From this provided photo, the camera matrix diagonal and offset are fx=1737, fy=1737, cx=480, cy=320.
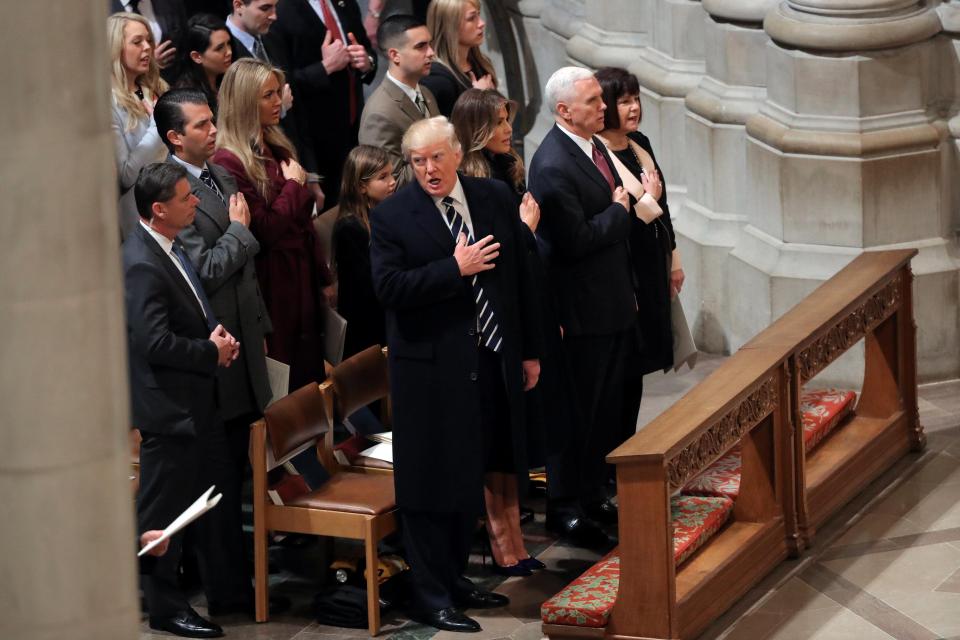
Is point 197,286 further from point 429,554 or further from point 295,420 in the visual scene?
point 429,554

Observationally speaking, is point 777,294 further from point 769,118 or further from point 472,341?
point 472,341

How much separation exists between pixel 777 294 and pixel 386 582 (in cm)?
292

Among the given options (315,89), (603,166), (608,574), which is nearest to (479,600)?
(608,574)

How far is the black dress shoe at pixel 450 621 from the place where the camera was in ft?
19.5

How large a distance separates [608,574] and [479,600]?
0.56 meters

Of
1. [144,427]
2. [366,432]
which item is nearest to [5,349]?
[144,427]

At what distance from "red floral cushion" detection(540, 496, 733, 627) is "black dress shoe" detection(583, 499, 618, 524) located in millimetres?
572

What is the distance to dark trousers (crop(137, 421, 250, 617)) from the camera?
585 cm

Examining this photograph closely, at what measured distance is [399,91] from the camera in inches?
303

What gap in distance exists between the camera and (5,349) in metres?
2.49

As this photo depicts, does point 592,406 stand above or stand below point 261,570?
above

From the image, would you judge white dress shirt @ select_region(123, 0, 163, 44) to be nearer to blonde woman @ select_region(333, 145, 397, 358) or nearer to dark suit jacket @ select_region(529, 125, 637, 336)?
blonde woman @ select_region(333, 145, 397, 358)

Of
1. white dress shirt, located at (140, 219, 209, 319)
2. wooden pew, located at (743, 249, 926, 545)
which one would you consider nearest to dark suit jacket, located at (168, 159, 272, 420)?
white dress shirt, located at (140, 219, 209, 319)

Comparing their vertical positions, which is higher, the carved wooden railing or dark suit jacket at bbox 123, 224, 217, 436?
dark suit jacket at bbox 123, 224, 217, 436
